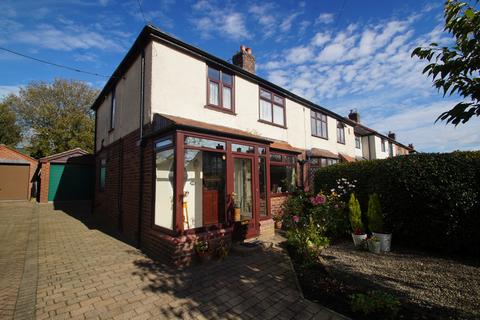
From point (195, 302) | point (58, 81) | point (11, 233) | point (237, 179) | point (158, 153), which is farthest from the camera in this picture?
point (58, 81)

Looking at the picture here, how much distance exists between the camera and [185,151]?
6203 millimetres

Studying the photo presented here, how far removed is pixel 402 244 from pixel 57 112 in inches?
1498

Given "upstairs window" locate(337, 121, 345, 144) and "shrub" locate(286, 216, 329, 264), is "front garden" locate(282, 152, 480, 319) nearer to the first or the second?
"shrub" locate(286, 216, 329, 264)

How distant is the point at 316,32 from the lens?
23.9 ft

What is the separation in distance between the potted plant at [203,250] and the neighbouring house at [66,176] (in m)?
15.9

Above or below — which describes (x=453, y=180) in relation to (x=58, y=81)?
below

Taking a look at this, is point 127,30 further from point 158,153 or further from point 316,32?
point 316,32

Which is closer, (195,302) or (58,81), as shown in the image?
(195,302)

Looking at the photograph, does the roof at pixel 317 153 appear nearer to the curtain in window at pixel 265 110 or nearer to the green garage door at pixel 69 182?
the curtain in window at pixel 265 110

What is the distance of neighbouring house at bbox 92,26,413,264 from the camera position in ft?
20.8

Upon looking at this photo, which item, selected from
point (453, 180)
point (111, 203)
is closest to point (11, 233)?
point (111, 203)

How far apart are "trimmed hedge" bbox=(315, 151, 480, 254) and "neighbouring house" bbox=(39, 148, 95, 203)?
19.2 meters

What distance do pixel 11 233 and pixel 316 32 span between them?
41.2 feet

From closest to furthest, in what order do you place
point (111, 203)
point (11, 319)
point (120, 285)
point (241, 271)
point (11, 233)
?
point (11, 319) → point (120, 285) → point (241, 271) → point (11, 233) → point (111, 203)
